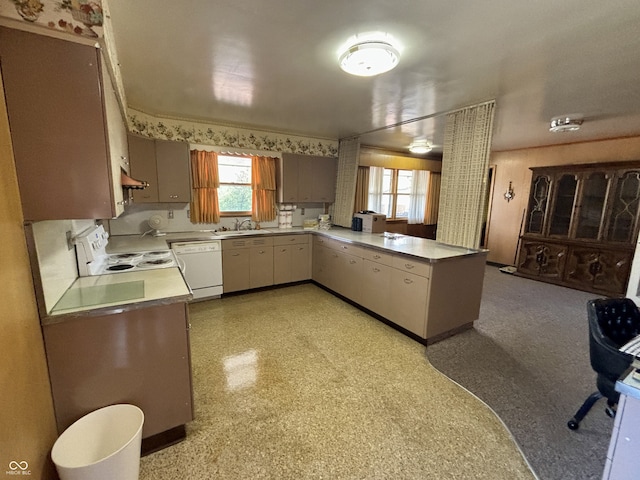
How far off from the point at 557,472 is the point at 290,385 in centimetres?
169

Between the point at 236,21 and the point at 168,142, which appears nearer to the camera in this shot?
the point at 236,21

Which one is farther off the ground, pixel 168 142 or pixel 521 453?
pixel 168 142

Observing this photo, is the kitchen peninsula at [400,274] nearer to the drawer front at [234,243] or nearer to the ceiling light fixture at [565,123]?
the drawer front at [234,243]

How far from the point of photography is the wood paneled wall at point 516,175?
4.56m

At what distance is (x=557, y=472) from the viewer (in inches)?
60.6

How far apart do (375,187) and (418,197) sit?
4.73 ft

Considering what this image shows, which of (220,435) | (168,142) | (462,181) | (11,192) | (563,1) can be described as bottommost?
(220,435)

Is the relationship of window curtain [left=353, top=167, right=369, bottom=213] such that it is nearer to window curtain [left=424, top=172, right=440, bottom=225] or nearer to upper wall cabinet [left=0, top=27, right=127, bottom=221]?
window curtain [left=424, top=172, right=440, bottom=225]

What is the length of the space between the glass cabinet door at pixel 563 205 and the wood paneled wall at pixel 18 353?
20.9 feet

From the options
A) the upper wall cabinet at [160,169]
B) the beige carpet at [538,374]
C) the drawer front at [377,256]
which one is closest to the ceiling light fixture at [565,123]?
the beige carpet at [538,374]

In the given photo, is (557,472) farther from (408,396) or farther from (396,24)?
(396,24)

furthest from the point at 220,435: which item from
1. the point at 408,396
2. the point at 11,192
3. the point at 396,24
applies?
the point at 396,24

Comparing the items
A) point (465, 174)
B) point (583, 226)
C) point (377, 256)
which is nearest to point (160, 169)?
point (377, 256)

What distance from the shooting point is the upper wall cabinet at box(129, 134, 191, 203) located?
3453 millimetres
